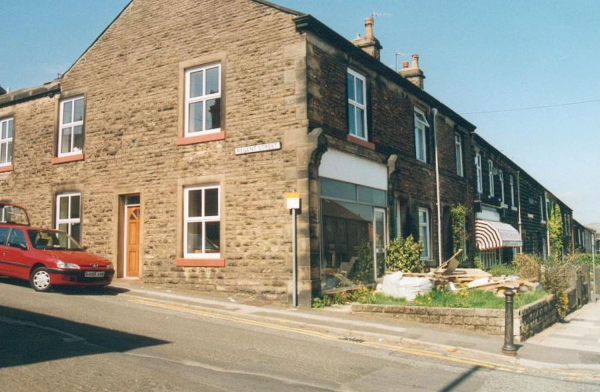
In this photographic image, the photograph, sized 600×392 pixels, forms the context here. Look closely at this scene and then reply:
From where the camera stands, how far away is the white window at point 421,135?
785 inches

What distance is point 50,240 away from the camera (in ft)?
45.9

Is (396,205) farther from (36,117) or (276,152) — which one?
(36,117)

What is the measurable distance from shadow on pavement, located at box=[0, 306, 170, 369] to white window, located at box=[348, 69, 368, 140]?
29.5 feet

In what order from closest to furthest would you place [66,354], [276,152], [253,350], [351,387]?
[351,387], [66,354], [253,350], [276,152]

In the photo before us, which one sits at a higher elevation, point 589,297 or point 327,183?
point 327,183

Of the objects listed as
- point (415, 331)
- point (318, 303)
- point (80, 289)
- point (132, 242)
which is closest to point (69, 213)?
point (132, 242)

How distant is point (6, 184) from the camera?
19297 mm

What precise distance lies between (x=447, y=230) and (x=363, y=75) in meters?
8.49

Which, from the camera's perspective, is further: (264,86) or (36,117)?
(36,117)

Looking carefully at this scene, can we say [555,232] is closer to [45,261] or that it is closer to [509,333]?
[509,333]

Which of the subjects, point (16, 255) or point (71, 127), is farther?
point (71, 127)

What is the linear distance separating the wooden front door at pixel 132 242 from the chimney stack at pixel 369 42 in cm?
918

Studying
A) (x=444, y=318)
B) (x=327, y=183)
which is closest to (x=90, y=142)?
(x=327, y=183)

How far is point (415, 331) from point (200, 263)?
20.9 ft
